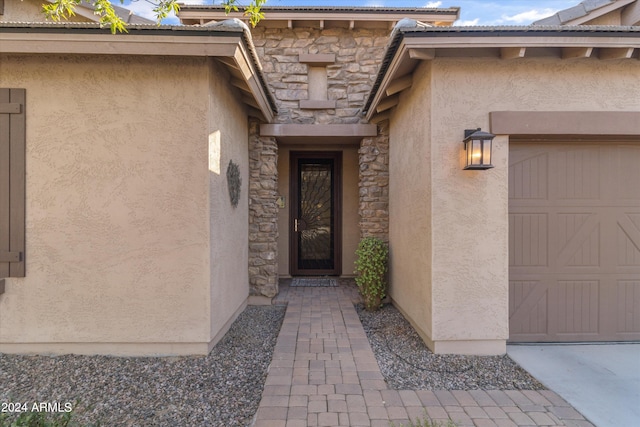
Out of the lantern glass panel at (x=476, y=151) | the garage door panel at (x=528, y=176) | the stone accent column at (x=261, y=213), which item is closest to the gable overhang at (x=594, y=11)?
the garage door panel at (x=528, y=176)

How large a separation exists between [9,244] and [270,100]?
4.03 m

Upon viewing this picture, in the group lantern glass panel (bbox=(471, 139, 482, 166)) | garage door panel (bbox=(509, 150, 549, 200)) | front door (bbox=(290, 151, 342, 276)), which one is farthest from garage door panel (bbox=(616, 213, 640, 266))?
front door (bbox=(290, 151, 342, 276))

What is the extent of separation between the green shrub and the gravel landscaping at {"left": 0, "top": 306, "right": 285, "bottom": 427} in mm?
2015

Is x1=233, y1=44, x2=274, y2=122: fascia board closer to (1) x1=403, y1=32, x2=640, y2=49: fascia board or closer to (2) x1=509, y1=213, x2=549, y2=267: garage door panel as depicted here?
(1) x1=403, y1=32, x2=640, y2=49: fascia board

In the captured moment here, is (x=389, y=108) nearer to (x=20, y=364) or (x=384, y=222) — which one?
(x=384, y=222)

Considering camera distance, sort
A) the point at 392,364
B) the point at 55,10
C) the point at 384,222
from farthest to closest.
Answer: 1. the point at 384,222
2. the point at 392,364
3. the point at 55,10

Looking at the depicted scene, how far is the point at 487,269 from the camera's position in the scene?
375cm

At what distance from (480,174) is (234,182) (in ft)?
11.3

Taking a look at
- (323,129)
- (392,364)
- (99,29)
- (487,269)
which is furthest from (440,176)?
(99,29)

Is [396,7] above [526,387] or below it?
above

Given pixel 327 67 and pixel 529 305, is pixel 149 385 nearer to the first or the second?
pixel 529 305

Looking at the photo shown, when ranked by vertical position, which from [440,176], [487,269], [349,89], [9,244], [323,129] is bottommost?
[487,269]

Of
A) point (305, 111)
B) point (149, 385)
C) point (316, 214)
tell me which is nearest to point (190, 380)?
point (149, 385)

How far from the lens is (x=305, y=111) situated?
6.32m
